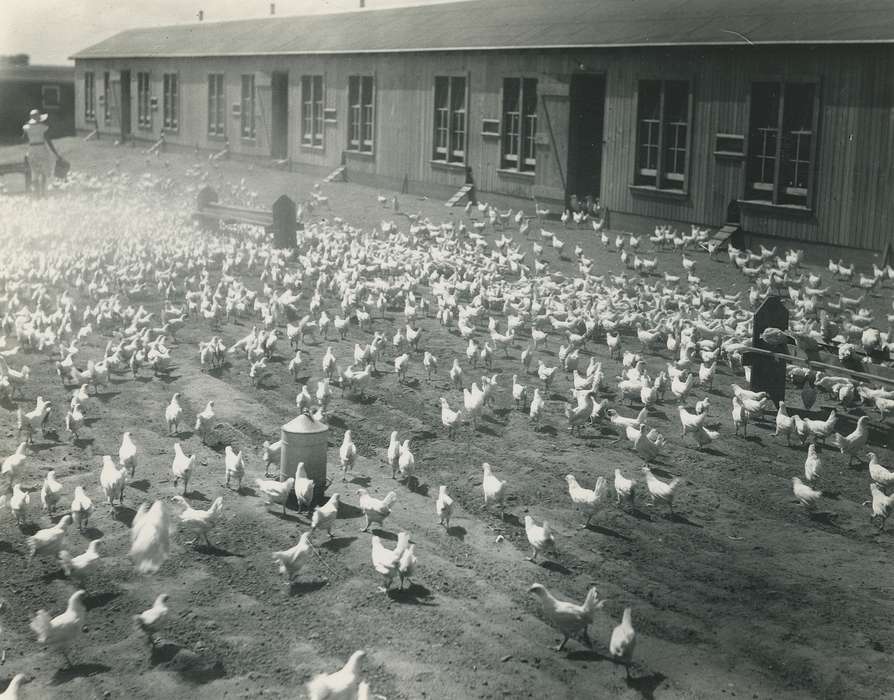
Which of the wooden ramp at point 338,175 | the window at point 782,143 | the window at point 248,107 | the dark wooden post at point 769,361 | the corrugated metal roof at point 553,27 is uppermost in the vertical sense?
the corrugated metal roof at point 553,27

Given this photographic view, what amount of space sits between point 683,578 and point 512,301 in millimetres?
10870

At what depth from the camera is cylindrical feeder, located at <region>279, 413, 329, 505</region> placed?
35.8 ft

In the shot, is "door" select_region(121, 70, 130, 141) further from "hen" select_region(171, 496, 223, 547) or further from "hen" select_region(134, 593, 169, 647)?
"hen" select_region(134, 593, 169, 647)

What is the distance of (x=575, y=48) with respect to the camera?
1055 inches

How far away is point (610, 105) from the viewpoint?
2656 centimetres

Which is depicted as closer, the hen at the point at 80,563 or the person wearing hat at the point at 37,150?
the hen at the point at 80,563

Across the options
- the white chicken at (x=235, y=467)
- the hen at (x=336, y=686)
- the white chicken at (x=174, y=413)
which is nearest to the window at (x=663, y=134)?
the white chicken at (x=174, y=413)

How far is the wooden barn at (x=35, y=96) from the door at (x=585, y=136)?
41212 millimetres

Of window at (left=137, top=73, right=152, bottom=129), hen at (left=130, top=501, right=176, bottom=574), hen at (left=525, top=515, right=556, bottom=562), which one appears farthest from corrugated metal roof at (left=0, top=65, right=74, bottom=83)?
hen at (left=525, top=515, right=556, bottom=562)

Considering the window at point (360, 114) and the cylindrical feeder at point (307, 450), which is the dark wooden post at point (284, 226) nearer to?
the window at point (360, 114)

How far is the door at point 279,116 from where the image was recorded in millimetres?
41031

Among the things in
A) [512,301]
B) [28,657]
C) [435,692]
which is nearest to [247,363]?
[512,301]

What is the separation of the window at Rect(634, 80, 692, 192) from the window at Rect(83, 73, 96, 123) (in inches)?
1577

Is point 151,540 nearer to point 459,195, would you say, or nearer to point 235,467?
point 235,467
